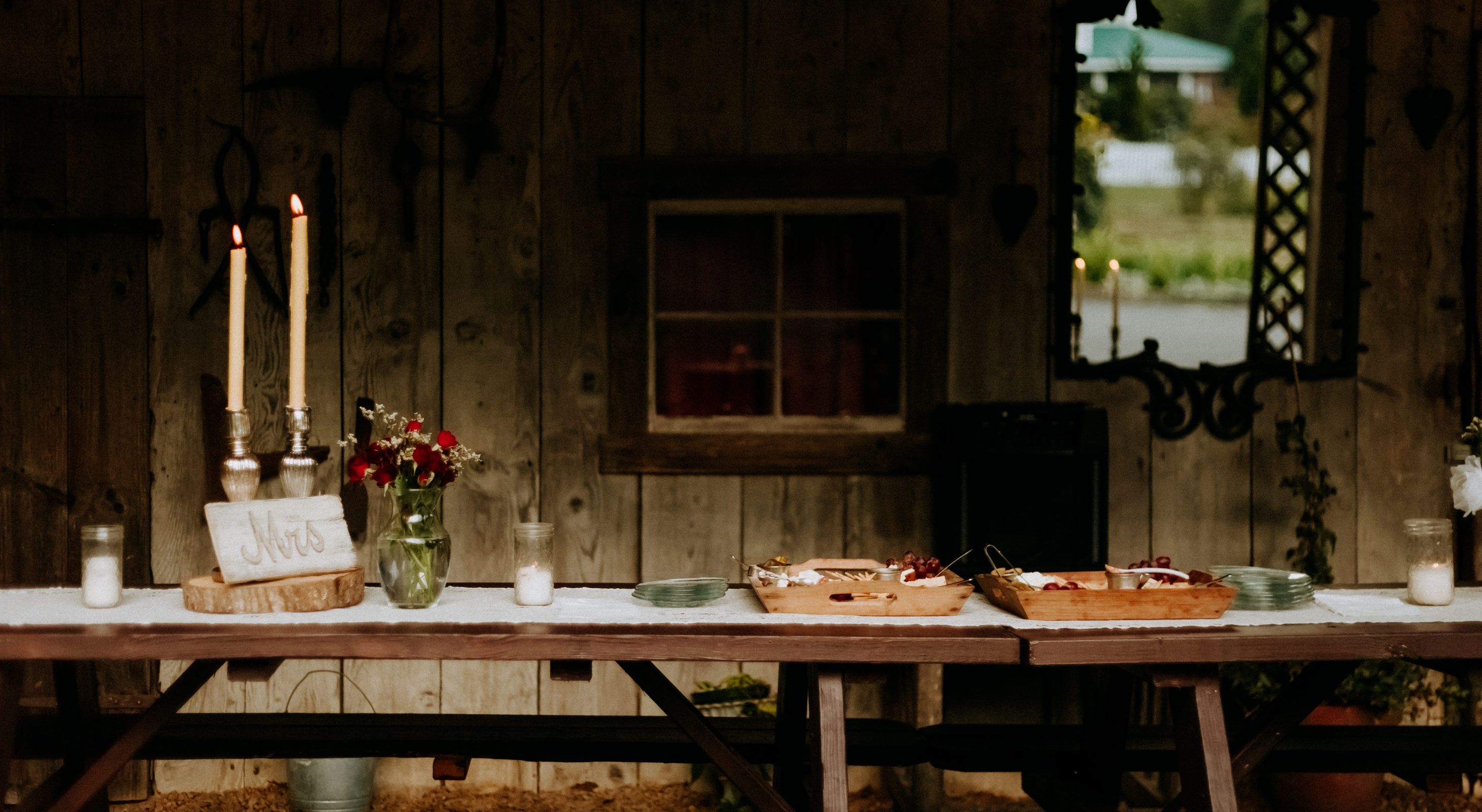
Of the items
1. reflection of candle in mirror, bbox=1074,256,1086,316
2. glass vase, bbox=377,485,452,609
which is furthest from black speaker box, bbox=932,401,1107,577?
glass vase, bbox=377,485,452,609

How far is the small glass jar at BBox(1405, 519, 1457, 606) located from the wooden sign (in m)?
1.90

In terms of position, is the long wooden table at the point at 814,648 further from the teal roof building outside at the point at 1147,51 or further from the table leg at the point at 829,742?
the teal roof building outside at the point at 1147,51

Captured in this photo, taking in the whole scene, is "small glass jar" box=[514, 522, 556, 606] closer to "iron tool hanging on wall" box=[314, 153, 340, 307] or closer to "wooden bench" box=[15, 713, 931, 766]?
"wooden bench" box=[15, 713, 931, 766]

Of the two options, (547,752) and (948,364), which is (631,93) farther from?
(547,752)

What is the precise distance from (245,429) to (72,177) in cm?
174

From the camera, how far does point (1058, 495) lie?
3.04 m

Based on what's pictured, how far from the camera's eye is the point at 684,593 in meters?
2.08

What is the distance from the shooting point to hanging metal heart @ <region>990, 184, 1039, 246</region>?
3.26 m

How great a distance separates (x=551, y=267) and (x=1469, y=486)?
230 centimetres

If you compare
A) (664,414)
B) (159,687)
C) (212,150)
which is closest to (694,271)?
(664,414)

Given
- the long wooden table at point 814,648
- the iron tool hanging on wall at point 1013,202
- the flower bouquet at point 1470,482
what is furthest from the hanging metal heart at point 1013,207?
the long wooden table at point 814,648

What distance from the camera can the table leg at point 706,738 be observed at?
1986mm

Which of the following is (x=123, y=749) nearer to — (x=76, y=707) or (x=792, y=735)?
(x=76, y=707)

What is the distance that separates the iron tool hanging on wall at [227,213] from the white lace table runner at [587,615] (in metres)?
1.31
